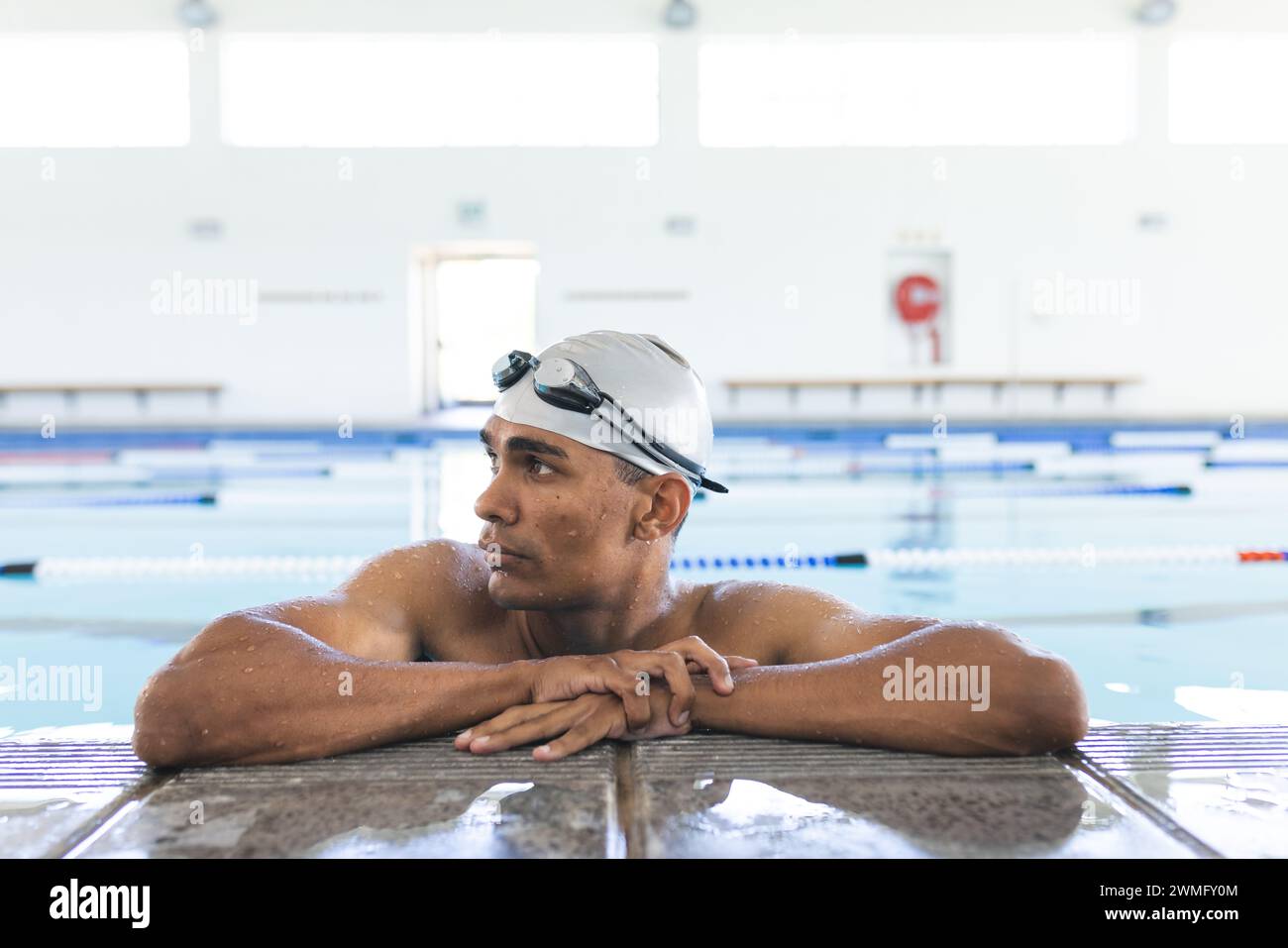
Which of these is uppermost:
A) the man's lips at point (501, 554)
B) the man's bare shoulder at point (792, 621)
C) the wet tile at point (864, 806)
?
the man's lips at point (501, 554)

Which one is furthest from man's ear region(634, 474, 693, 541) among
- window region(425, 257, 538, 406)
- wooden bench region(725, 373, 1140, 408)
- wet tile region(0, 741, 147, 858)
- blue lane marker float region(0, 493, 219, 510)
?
window region(425, 257, 538, 406)

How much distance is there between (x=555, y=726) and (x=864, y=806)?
0.55 metres

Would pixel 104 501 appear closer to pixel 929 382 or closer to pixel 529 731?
pixel 529 731

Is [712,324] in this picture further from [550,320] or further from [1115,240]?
[1115,240]

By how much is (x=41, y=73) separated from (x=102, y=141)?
1196 millimetres

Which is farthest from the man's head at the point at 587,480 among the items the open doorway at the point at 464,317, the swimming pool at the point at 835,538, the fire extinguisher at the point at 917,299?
the fire extinguisher at the point at 917,299

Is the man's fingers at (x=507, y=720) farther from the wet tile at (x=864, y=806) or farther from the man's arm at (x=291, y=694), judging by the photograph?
the wet tile at (x=864, y=806)

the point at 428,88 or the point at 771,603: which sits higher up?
the point at 428,88

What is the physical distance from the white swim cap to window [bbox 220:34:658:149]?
1368cm

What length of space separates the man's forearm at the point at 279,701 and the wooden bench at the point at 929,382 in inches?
531

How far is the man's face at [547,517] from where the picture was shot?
→ 1969 millimetres

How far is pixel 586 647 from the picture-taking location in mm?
2242

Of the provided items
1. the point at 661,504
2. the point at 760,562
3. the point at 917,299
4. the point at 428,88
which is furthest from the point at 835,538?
the point at 428,88

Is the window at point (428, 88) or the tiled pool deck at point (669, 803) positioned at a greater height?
the window at point (428, 88)
